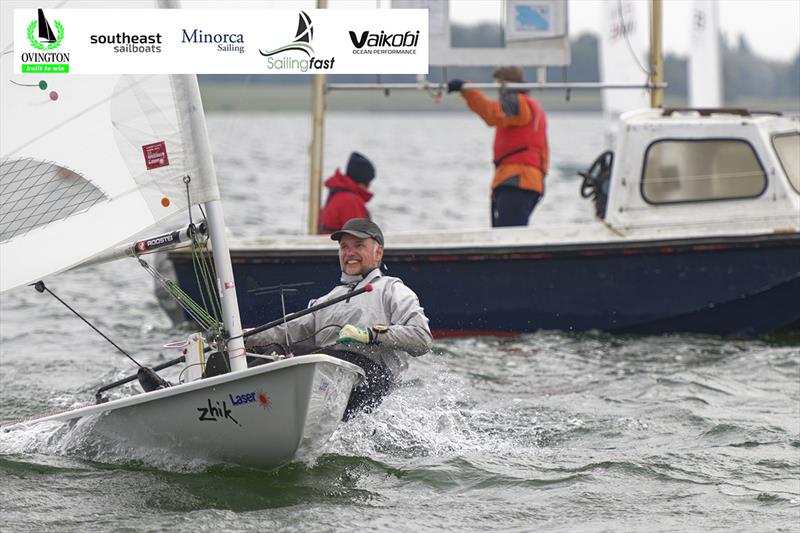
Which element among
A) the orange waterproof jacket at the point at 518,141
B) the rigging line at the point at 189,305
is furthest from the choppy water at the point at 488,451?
the orange waterproof jacket at the point at 518,141

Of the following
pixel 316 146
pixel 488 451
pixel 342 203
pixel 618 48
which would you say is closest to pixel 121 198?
pixel 488 451

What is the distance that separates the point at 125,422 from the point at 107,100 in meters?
1.57

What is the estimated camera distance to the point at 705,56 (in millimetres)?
19406

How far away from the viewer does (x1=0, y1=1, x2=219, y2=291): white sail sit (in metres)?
6.50

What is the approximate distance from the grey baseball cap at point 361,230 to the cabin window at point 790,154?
15.6 ft

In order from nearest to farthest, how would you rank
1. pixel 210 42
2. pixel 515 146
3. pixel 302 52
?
1. pixel 210 42
2. pixel 302 52
3. pixel 515 146

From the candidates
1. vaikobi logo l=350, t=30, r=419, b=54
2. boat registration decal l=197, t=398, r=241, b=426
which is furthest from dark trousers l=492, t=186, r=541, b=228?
boat registration decal l=197, t=398, r=241, b=426

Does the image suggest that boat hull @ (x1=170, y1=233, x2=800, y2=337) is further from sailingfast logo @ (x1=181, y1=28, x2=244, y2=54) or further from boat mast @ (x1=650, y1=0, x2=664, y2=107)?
sailingfast logo @ (x1=181, y1=28, x2=244, y2=54)

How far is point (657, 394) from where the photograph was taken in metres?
8.62

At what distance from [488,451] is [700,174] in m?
4.18

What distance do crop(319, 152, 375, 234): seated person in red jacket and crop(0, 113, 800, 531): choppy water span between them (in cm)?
128

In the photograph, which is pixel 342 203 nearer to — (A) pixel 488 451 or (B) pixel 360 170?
(B) pixel 360 170

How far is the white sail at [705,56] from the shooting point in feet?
62.8

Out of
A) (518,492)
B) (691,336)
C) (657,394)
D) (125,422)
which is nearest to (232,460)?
(125,422)
